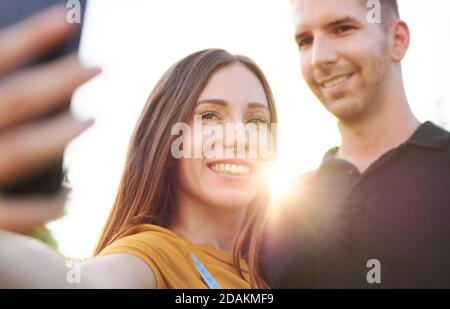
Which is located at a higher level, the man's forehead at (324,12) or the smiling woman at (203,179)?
the man's forehead at (324,12)

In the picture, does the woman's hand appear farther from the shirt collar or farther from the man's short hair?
the man's short hair

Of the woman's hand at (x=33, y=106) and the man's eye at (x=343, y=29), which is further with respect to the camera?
the man's eye at (x=343, y=29)

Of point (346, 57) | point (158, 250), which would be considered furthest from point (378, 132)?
point (158, 250)

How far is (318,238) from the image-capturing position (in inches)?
67.5

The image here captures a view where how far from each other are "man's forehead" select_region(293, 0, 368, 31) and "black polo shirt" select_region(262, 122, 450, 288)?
0.42 metres

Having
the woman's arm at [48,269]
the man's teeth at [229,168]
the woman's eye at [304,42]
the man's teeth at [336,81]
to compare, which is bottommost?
the woman's arm at [48,269]

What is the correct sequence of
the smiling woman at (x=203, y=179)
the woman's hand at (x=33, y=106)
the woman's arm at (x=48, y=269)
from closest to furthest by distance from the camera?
1. the woman's hand at (x=33, y=106)
2. the woman's arm at (x=48, y=269)
3. the smiling woman at (x=203, y=179)

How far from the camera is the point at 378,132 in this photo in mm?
1833

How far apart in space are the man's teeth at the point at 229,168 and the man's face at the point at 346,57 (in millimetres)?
430

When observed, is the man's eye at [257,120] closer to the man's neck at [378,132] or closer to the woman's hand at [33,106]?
the man's neck at [378,132]

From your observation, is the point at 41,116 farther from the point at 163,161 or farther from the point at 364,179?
the point at 364,179

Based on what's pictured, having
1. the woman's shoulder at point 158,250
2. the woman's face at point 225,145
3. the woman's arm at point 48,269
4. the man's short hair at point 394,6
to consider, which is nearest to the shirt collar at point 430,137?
the man's short hair at point 394,6

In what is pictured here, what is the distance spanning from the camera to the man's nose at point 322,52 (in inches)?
73.6

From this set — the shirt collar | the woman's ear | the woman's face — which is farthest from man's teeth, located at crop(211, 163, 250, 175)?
the woman's ear
